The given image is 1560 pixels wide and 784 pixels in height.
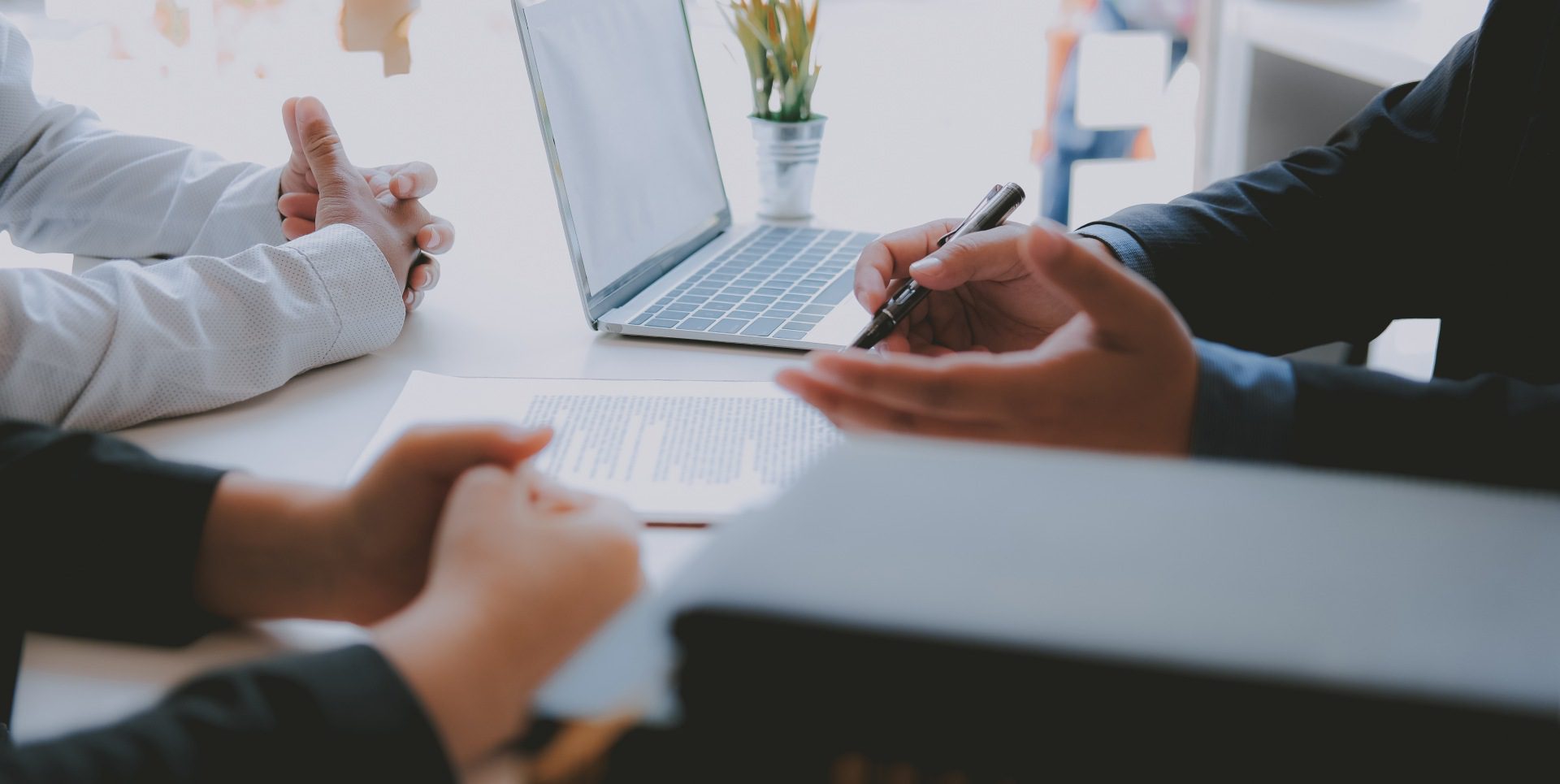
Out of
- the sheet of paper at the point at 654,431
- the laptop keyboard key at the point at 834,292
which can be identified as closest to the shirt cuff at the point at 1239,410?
the sheet of paper at the point at 654,431

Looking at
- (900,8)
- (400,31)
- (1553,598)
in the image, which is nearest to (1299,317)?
(1553,598)

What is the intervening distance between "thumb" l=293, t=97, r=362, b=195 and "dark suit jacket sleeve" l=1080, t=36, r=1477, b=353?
0.59m

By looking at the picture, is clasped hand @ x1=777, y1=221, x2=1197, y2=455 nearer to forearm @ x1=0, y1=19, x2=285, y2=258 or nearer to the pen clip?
the pen clip

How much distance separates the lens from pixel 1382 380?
21.6 inches

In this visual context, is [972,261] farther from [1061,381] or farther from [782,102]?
[782,102]

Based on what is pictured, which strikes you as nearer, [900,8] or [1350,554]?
[1350,554]

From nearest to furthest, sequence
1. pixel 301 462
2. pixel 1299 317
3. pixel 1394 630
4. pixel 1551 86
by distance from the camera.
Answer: pixel 1394 630 → pixel 301 462 → pixel 1551 86 → pixel 1299 317

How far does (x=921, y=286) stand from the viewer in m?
0.76

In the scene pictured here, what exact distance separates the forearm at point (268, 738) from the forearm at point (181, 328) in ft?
1.20

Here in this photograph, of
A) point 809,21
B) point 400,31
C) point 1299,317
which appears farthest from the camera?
point 400,31

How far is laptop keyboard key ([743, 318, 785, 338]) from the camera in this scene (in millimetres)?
835

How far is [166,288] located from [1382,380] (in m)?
0.71

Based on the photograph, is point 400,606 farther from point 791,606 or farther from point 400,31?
point 400,31

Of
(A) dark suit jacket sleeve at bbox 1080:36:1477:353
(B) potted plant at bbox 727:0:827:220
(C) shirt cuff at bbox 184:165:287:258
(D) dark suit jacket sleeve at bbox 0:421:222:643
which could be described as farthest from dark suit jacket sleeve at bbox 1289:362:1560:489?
(C) shirt cuff at bbox 184:165:287:258
